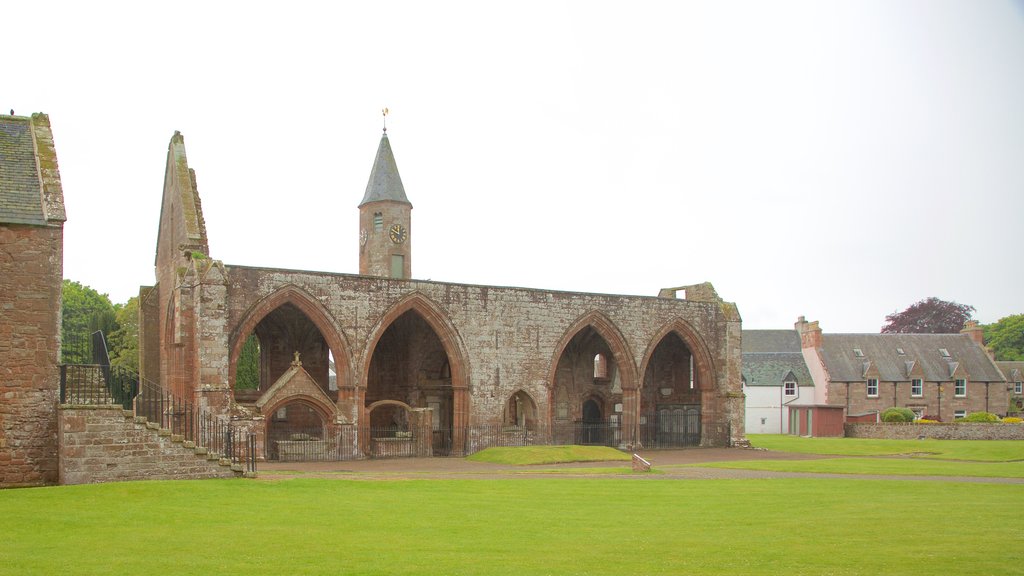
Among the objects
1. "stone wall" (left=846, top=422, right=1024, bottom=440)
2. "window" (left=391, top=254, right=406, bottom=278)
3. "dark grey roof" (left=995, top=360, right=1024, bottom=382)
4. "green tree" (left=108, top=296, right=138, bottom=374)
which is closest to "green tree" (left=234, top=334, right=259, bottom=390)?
"green tree" (left=108, top=296, right=138, bottom=374)

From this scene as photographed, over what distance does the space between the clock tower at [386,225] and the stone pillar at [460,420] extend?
29.7ft

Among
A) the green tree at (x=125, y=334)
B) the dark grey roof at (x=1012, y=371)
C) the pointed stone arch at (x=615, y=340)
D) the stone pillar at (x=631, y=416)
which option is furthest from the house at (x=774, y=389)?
the green tree at (x=125, y=334)

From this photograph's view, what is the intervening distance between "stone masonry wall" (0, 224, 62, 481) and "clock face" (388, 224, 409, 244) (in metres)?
22.8

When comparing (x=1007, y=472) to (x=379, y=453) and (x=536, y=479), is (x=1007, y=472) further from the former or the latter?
(x=379, y=453)

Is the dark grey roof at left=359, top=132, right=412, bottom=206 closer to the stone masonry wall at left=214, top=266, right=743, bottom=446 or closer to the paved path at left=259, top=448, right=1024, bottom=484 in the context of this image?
the stone masonry wall at left=214, top=266, right=743, bottom=446

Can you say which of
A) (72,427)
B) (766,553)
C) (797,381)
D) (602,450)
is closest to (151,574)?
(766,553)

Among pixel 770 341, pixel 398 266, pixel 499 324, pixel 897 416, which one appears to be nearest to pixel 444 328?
pixel 499 324

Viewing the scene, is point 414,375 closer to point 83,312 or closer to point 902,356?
point 83,312

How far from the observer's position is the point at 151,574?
9.25m

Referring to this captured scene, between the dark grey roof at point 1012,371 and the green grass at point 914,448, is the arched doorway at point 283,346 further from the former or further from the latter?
the dark grey roof at point 1012,371

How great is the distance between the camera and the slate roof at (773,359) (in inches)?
2188

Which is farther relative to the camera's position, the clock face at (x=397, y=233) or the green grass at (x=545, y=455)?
the clock face at (x=397, y=233)

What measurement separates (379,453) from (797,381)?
3087 centimetres

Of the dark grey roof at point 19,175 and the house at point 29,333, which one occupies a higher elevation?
the dark grey roof at point 19,175
